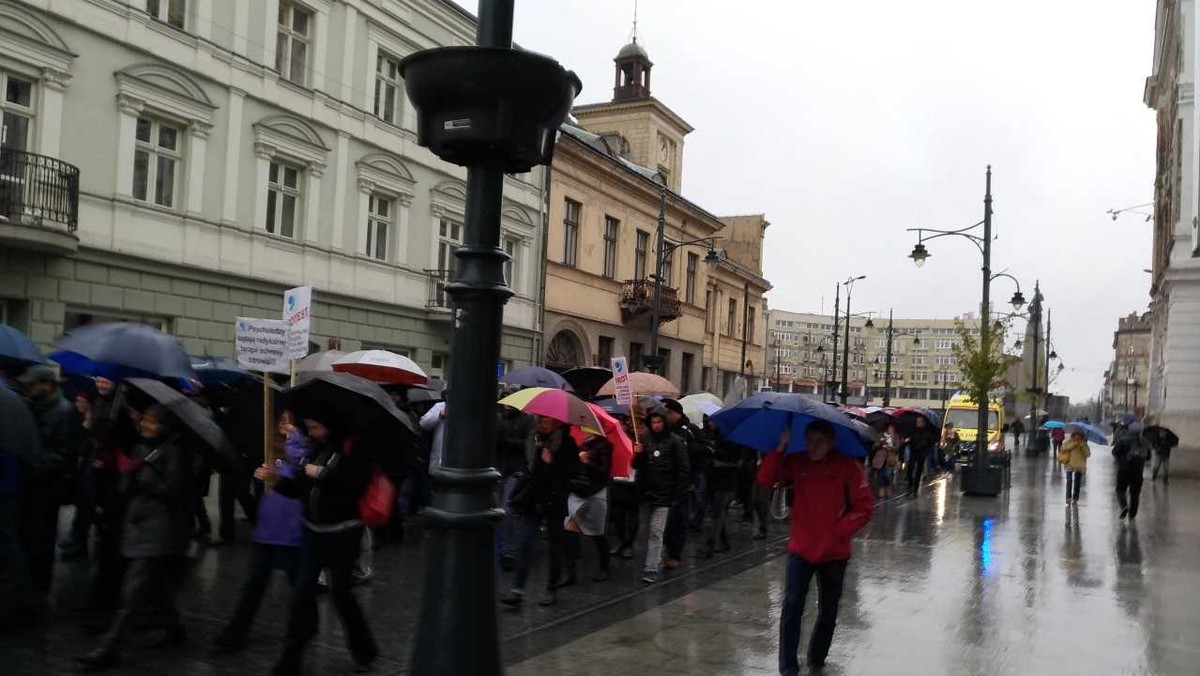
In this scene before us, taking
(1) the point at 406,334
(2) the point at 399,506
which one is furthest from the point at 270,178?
(2) the point at 399,506

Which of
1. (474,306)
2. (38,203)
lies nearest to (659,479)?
(474,306)

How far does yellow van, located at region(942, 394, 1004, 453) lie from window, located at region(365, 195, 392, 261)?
66.0 feet

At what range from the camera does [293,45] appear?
23.3 metres

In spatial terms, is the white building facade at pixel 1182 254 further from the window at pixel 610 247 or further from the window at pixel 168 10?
the window at pixel 168 10

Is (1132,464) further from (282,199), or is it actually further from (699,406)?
(282,199)

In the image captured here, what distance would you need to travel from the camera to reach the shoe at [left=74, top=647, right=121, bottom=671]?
6.26 meters

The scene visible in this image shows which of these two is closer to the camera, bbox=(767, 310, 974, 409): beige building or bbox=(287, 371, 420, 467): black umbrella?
bbox=(287, 371, 420, 467): black umbrella

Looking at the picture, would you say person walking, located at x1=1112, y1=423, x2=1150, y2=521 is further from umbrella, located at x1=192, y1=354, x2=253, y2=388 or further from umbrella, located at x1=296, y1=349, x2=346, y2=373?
umbrella, located at x1=192, y1=354, x2=253, y2=388

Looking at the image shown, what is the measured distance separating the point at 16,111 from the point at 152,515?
13288 mm

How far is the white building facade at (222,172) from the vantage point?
17.1 meters

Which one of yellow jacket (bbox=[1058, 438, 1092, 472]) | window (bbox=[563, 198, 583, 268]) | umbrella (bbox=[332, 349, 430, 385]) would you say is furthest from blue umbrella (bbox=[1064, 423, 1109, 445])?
window (bbox=[563, 198, 583, 268])

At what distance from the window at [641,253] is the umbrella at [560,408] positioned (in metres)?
31.1

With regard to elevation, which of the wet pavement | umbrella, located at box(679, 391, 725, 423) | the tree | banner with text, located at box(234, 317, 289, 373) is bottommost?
the wet pavement

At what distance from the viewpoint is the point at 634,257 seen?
1577 inches
